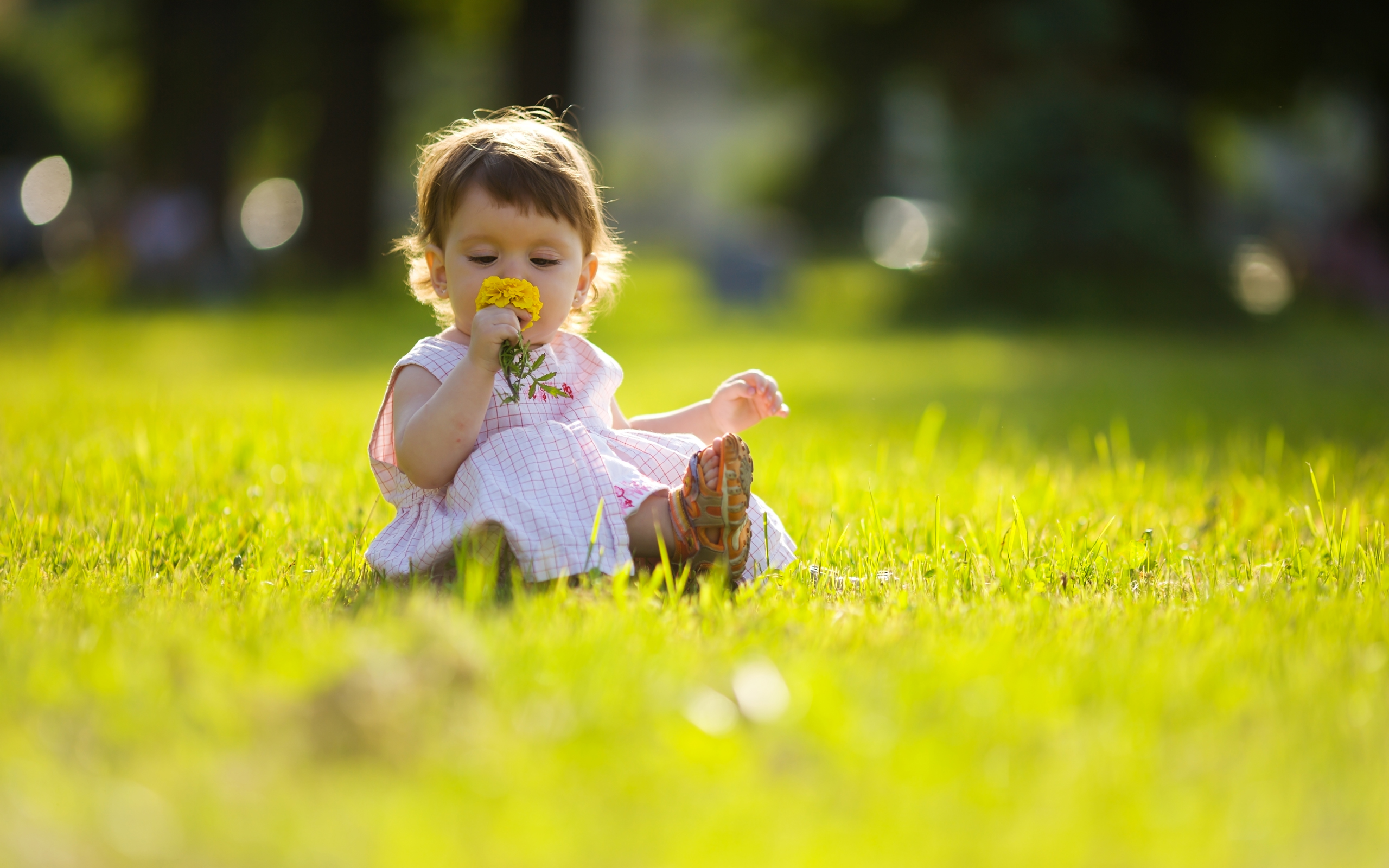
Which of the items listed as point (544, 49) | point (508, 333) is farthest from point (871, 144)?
point (508, 333)

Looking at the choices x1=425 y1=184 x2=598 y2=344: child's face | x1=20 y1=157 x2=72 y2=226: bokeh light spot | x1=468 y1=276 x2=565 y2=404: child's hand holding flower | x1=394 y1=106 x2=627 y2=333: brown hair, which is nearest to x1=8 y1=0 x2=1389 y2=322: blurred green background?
x1=20 y1=157 x2=72 y2=226: bokeh light spot

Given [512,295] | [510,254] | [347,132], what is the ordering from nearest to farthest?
[512,295] < [510,254] < [347,132]

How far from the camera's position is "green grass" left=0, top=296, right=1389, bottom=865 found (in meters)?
1.42

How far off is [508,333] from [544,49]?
1471cm

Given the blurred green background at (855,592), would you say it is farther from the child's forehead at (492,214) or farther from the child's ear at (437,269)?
the child's forehead at (492,214)

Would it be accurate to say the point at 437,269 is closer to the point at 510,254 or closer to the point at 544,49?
the point at 510,254

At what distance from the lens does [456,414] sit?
103 inches

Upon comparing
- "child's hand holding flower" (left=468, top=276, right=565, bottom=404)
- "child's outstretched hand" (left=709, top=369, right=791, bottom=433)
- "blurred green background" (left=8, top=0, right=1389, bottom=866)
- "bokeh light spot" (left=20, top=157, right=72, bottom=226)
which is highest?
"bokeh light spot" (left=20, top=157, right=72, bottom=226)

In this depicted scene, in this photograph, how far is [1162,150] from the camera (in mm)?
12758

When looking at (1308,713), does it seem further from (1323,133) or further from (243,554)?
(1323,133)

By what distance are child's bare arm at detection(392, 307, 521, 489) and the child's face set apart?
0.15 metres

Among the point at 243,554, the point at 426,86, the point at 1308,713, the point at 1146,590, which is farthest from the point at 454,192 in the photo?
the point at 426,86

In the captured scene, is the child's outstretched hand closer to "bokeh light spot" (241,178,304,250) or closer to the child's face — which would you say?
the child's face

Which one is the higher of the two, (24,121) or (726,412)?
(24,121)
